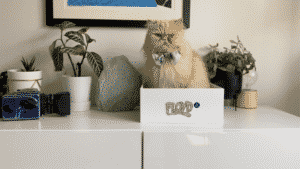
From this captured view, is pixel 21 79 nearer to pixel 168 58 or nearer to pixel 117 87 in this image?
pixel 117 87

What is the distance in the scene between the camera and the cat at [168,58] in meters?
0.75

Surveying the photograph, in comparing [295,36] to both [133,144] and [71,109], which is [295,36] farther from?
[71,109]

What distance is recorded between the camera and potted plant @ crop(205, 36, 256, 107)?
3.16 ft

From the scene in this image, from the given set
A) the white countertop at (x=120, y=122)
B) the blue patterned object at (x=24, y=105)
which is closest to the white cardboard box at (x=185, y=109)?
the white countertop at (x=120, y=122)

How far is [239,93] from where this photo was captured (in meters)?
1.00

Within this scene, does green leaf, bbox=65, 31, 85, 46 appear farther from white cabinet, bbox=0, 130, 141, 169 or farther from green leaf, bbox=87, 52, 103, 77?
white cabinet, bbox=0, 130, 141, 169

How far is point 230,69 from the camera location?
0.96m

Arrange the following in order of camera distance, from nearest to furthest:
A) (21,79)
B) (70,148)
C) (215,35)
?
(70,148), (21,79), (215,35)

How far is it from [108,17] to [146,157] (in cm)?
73

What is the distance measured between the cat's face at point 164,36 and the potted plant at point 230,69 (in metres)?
0.31

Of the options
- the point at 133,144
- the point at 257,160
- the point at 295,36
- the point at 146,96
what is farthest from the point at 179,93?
the point at 295,36

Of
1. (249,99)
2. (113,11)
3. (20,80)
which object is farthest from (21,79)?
(249,99)

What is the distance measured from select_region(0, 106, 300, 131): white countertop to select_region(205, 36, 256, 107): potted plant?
123mm

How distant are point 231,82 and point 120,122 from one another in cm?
56
